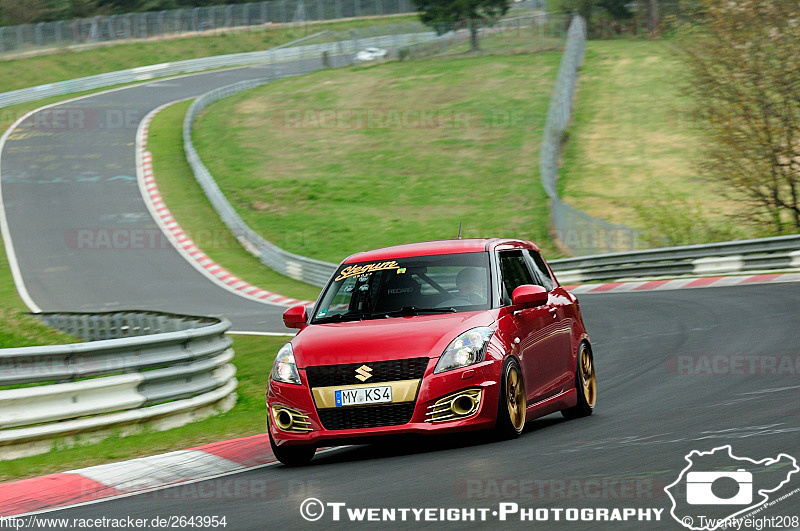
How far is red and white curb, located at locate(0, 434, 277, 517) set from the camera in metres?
7.43

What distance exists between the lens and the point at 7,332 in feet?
47.0

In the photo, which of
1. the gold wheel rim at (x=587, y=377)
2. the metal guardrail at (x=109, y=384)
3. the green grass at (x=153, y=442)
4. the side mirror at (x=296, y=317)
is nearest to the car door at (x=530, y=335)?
the gold wheel rim at (x=587, y=377)

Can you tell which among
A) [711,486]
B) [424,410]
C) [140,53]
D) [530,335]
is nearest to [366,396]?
[424,410]

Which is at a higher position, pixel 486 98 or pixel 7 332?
pixel 7 332

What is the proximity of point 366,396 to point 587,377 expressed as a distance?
114 inches

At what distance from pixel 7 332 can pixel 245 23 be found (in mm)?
74184

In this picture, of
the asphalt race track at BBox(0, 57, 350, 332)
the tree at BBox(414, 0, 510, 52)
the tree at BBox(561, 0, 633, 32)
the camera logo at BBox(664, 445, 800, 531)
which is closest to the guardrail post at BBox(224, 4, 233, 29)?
the tree at BBox(414, 0, 510, 52)

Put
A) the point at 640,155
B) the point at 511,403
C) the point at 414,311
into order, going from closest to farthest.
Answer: the point at 511,403 → the point at 414,311 → the point at 640,155

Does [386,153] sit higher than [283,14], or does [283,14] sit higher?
[283,14]

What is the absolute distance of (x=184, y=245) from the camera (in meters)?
33.8

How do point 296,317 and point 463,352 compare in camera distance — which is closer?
point 463,352

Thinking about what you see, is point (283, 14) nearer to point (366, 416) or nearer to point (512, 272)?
point (512, 272)

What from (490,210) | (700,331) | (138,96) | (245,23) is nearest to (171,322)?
(700,331)

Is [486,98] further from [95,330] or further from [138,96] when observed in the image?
[95,330]
